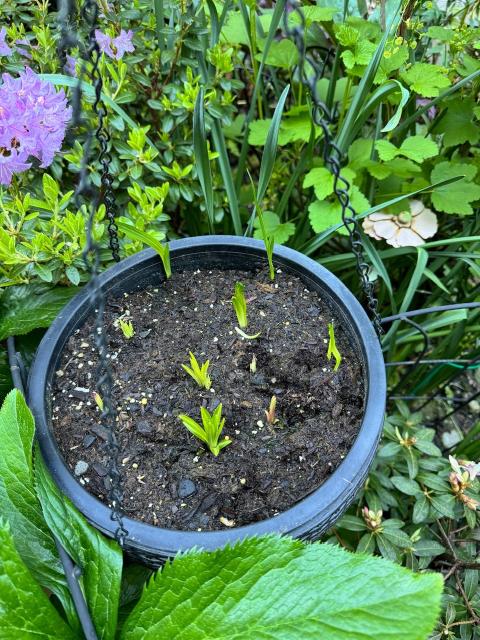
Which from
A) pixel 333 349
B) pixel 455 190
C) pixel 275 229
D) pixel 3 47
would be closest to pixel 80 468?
pixel 333 349

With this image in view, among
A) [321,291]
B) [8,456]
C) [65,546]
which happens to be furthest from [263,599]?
[321,291]

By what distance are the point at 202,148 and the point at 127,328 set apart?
377 millimetres

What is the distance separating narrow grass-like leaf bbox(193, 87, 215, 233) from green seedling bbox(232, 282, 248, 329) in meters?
0.27

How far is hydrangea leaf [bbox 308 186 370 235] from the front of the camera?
1.18 metres

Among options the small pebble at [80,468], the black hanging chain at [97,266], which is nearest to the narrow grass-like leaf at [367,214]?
the black hanging chain at [97,266]

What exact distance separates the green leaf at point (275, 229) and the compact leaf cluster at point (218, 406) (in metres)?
0.24

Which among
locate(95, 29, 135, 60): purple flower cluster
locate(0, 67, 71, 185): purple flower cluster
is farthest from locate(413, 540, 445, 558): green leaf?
locate(95, 29, 135, 60): purple flower cluster

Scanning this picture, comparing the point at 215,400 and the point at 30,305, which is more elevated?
the point at 30,305

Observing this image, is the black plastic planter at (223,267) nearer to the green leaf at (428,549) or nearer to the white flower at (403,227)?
the white flower at (403,227)

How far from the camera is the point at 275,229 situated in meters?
1.30

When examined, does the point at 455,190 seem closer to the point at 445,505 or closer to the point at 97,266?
the point at 445,505

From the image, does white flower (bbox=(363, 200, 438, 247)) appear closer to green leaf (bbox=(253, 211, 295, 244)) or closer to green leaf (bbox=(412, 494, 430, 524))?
green leaf (bbox=(253, 211, 295, 244))

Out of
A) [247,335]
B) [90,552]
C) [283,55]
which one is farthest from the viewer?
[283,55]

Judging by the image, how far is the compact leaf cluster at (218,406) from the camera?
86cm
